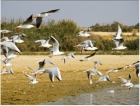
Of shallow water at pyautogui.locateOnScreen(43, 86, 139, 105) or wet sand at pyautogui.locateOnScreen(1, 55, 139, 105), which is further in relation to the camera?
wet sand at pyautogui.locateOnScreen(1, 55, 139, 105)

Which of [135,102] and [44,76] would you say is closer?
[135,102]

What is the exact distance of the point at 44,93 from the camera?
1139cm

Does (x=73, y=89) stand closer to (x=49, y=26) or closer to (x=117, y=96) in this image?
(x=117, y=96)

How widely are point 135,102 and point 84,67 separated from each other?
8.25 m

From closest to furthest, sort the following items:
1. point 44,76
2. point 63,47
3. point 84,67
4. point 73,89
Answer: point 73,89, point 44,76, point 84,67, point 63,47

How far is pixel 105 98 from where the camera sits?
1119cm

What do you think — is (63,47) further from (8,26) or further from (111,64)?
(111,64)

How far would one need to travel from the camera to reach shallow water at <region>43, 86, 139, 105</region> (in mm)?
10461

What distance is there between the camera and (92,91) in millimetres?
12523

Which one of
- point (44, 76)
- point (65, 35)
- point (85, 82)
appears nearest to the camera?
point (85, 82)

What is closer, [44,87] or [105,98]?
[105,98]

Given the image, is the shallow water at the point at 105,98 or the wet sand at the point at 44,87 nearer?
the shallow water at the point at 105,98

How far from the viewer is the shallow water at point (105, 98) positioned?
1046cm

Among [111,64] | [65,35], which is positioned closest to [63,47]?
[65,35]
